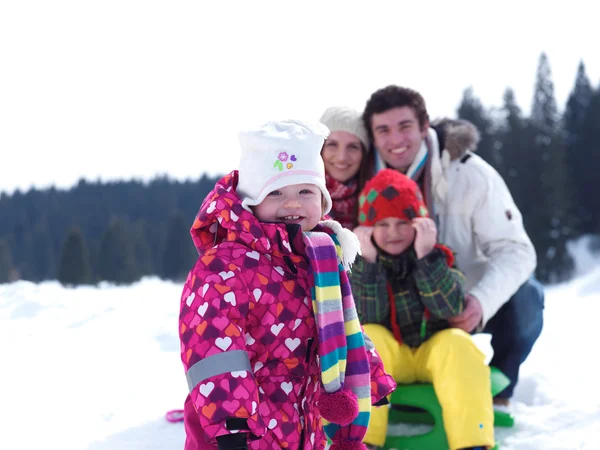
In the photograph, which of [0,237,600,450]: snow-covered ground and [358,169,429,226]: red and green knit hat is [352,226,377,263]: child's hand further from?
[0,237,600,450]: snow-covered ground

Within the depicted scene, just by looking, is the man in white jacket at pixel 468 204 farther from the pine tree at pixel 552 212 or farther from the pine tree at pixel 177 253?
the pine tree at pixel 177 253

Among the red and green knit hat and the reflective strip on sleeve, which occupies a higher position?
the red and green knit hat

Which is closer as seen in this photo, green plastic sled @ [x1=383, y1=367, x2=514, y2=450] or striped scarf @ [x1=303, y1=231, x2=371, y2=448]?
striped scarf @ [x1=303, y1=231, x2=371, y2=448]

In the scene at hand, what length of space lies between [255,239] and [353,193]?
1454mm

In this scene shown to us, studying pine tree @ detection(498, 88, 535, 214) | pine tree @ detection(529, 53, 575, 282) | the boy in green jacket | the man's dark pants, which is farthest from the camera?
pine tree @ detection(498, 88, 535, 214)

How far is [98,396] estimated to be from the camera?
118 inches

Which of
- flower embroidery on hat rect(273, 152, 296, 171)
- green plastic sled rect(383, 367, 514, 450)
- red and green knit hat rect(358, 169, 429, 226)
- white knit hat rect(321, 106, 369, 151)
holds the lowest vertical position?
green plastic sled rect(383, 367, 514, 450)

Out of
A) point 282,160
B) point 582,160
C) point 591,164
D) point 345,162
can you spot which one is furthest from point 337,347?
point 582,160

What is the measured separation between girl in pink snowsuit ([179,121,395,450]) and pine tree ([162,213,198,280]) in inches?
1470

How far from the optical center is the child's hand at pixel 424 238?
259 centimetres

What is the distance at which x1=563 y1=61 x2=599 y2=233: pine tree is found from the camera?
2890 centimetres

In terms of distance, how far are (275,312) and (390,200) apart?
1114mm

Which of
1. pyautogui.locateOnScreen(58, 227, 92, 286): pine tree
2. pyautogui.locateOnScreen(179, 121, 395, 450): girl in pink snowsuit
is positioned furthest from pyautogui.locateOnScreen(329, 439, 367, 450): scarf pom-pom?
pyautogui.locateOnScreen(58, 227, 92, 286): pine tree

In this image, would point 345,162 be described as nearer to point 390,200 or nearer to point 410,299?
point 390,200
